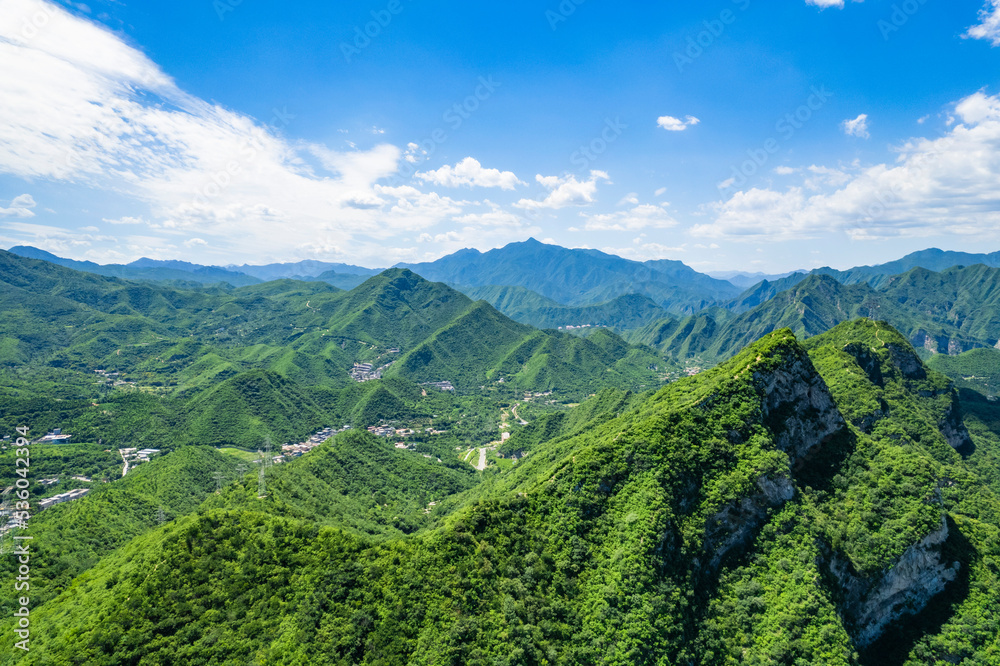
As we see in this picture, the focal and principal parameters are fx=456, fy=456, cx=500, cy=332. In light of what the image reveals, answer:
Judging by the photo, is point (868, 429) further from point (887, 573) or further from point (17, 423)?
point (17, 423)

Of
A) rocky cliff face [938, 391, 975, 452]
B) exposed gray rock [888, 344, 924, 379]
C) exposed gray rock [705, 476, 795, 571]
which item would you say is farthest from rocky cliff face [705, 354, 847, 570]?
rocky cliff face [938, 391, 975, 452]

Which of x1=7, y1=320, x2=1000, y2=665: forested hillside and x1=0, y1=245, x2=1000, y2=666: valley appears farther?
x1=0, y1=245, x2=1000, y2=666: valley

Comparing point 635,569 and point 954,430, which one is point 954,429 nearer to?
point 954,430

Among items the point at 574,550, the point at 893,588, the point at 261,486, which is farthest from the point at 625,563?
the point at 261,486

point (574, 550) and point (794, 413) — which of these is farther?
point (794, 413)

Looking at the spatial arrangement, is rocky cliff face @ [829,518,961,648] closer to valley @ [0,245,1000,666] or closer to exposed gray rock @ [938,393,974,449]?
valley @ [0,245,1000,666]

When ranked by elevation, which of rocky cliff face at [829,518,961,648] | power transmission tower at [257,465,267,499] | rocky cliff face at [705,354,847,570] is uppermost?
rocky cliff face at [705,354,847,570]

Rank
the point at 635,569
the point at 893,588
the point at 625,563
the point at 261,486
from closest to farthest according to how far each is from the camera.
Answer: the point at 635,569, the point at 625,563, the point at 893,588, the point at 261,486

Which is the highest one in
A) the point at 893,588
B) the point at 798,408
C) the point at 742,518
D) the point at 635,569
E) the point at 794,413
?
the point at 798,408

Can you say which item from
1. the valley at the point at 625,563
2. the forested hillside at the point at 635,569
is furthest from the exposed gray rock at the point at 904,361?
the forested hillside at the point at 635,569
